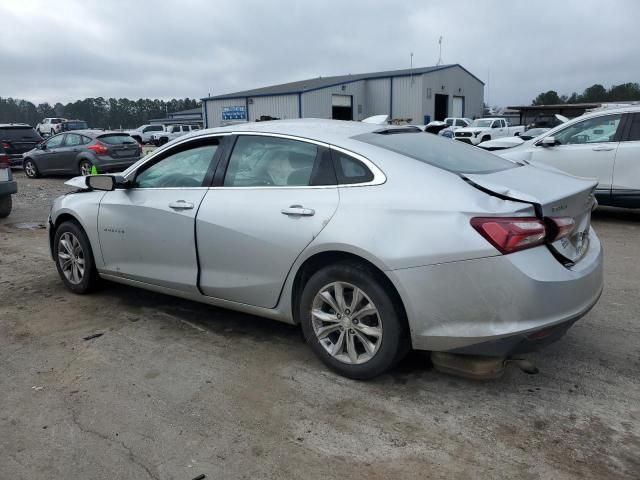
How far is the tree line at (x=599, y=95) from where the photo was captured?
6488 centimetres

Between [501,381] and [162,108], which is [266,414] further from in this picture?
[162,108]

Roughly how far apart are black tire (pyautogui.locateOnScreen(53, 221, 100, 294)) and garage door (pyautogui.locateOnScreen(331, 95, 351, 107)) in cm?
4048

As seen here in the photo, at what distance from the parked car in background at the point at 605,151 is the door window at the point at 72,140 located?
11981mm

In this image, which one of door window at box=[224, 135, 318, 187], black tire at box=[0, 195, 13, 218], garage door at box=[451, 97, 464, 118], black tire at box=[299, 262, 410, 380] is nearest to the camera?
black tire at box=[299, 262, 410, 380]

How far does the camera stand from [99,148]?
14.8m

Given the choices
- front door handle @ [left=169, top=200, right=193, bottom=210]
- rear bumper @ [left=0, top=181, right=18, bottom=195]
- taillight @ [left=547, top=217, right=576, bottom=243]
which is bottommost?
rear bumper @ [left=0, top=181, right=18, bottom=195]

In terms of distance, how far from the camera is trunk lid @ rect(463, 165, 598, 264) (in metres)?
3.01

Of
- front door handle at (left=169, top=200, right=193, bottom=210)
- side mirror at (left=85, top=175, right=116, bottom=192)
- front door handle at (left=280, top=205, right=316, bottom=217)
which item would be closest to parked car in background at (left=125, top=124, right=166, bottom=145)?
side mirror at (left=85, top=175, right=116, bottom=192)

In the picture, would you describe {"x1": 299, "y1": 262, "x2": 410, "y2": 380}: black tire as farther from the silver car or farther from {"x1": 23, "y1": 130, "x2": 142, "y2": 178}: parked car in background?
{"x1": 23, "y1": 130, "x2": 142, "y2": 178}: parked car in background

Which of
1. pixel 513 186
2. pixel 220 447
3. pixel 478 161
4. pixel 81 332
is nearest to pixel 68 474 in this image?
pixel 220 447

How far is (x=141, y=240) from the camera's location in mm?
4375

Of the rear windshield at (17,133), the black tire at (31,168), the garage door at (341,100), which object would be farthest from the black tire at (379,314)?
the garage door at (341,100)

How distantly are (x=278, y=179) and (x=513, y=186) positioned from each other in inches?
59.3

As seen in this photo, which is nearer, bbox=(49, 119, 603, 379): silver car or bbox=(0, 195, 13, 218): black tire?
bbox=(49, 119, 603, 379): silver car
